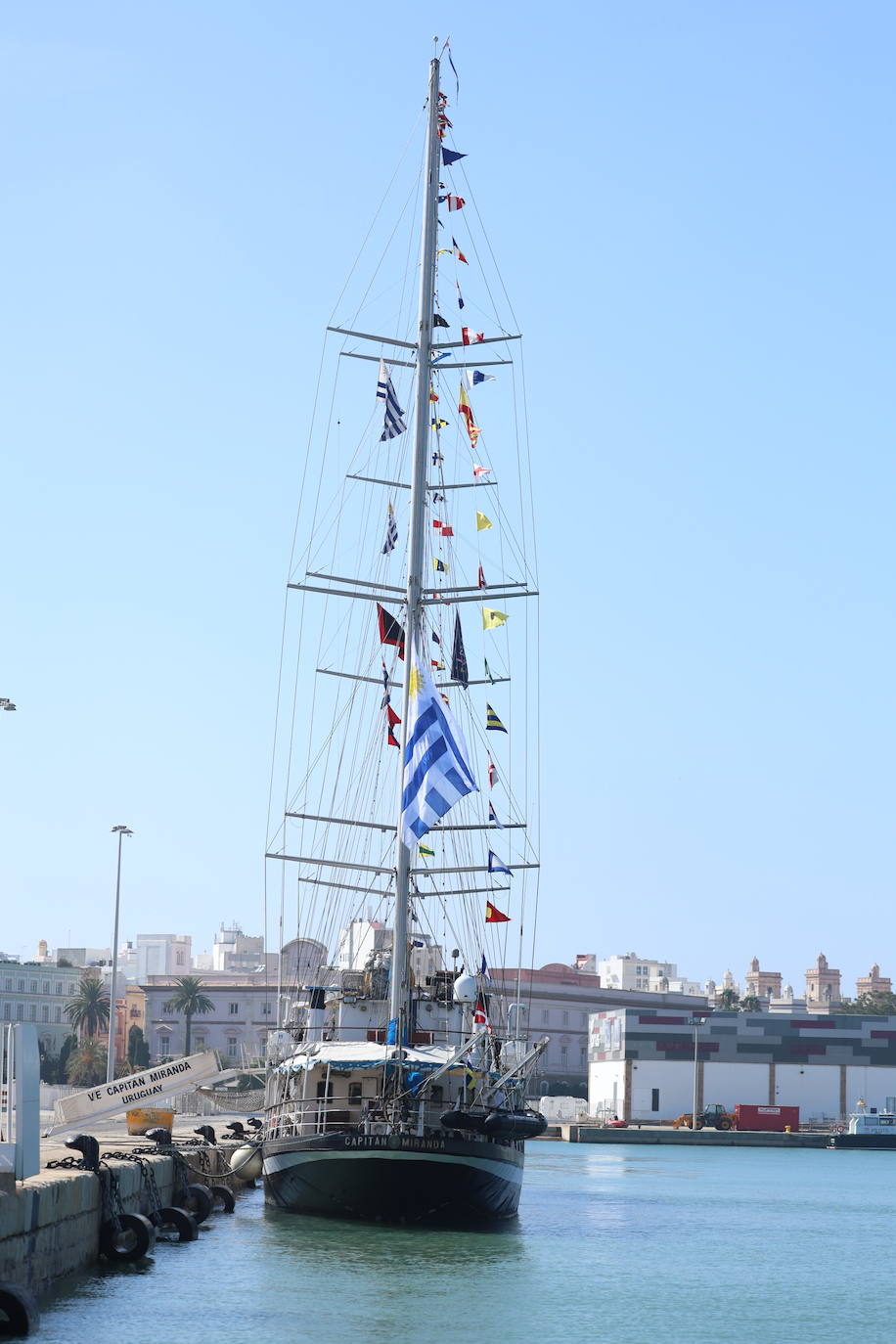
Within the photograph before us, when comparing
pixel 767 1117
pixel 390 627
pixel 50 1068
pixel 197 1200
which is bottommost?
pixel 50 1068

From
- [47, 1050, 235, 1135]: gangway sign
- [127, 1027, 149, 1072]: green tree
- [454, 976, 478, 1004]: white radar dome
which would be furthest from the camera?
[127, 1027, 149, 1072]: green tree

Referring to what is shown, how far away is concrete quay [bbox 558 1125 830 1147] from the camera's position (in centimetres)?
10938

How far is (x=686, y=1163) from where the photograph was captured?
86.2 meters

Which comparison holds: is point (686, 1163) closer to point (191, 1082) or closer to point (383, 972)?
point (191, 1082)

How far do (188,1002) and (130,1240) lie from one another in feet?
402

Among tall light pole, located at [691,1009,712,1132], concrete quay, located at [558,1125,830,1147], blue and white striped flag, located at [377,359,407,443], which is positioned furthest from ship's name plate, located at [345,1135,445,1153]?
tall light pole, located at [691,1009,712,1132]

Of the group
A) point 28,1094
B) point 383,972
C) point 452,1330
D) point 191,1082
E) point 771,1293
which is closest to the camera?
point 28,1094

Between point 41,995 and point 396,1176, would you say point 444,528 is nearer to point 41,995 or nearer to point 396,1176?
point 396,1176

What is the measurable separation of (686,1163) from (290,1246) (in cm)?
5428

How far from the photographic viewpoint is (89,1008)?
478 ft

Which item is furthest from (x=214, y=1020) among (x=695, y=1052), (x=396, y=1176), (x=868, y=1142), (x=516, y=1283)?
(x=516, y=1283)

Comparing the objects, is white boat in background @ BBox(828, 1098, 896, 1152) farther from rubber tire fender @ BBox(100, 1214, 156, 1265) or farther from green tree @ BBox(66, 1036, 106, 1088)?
rubber tire fender @ BBox(100, 1214, 156, 1265)

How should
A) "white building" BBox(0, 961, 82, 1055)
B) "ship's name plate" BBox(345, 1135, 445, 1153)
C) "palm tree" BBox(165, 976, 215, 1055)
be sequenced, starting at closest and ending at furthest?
"ship's name plate" BBox(345, 1135, 445, 1153) < "palm tree" BBox(165, 976, 215, 1055) < "white building" BBox(0, 961, 82, 1055)

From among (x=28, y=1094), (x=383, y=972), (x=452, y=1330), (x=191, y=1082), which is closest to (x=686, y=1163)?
(x=191, y=1082)
